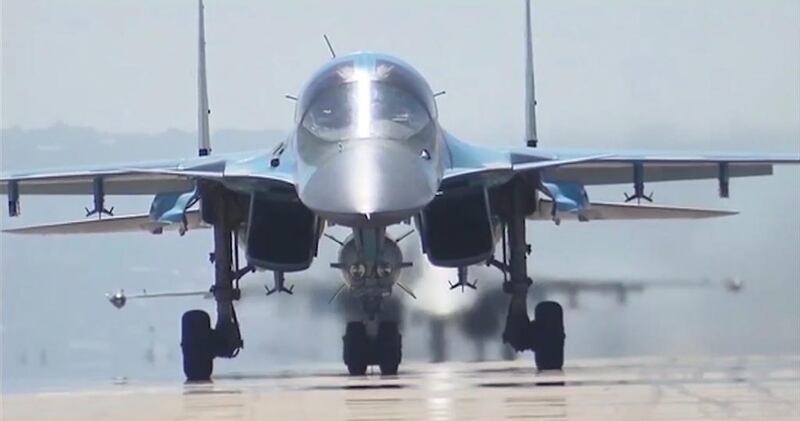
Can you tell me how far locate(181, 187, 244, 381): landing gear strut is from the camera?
20266mm

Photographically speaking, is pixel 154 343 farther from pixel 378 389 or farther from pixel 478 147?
pixel 378 389

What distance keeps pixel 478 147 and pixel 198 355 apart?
Answer: 3423 mm

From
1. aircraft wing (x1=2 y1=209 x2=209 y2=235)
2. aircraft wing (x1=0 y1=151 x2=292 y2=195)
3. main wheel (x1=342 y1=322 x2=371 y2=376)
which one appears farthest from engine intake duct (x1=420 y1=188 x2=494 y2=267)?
aircraft wing (x1=2 y1=209 x2=209 y2=235)

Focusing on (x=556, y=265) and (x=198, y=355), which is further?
(x=556, y=265)

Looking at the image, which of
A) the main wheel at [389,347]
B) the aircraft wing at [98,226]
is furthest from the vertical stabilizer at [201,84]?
the main wheel at [389,347]

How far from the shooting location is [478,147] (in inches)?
807

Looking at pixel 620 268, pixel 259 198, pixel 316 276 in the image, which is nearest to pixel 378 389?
pixel 259 198

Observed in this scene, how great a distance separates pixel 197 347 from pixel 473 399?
7.14 m

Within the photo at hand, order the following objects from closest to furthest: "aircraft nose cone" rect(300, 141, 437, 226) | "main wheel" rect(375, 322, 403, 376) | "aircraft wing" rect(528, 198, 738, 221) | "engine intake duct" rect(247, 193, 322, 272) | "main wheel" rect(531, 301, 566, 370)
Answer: "aircraft nose cone" rect(300, 141, 437, 226) → "engine intake duct" rect(247, 193, 322, 272) → "main wheel" rect(531, 301, 566, 370) → "main wheel" rect(375, 322, 403, 376) → "aircraft wing" rect(528, 198, 738, 221)

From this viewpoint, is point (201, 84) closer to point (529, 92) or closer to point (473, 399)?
point (529, 92)

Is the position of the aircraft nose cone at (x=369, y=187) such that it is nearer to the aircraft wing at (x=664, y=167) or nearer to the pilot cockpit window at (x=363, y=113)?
the pilot cockpit window at (x=363, y=113)

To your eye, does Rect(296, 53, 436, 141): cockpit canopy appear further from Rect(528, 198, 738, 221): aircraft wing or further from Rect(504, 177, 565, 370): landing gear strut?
Rect(528, 198, 738, 221): aircraft wing

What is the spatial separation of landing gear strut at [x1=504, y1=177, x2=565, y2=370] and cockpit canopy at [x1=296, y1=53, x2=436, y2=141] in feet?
6.05

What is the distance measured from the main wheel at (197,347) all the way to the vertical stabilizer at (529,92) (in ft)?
17.2
